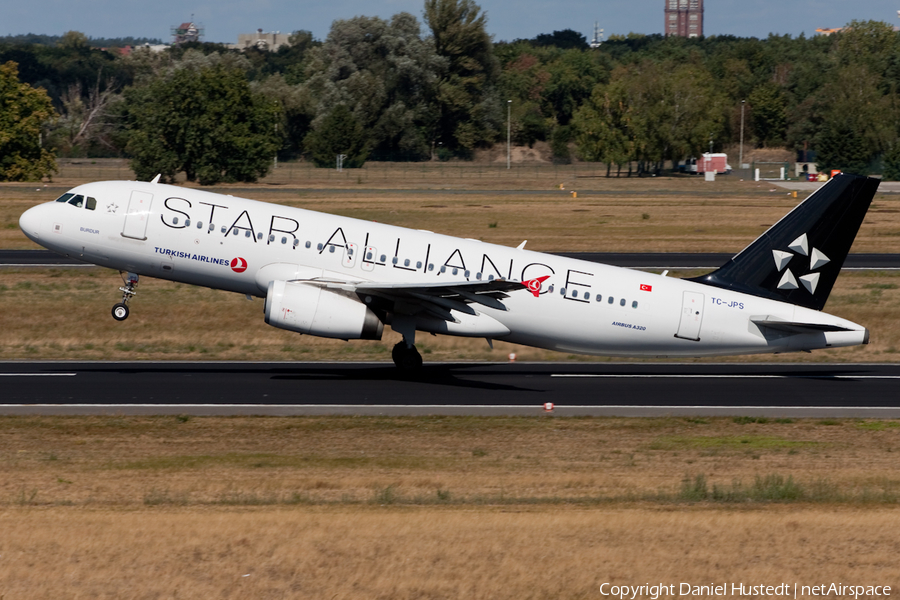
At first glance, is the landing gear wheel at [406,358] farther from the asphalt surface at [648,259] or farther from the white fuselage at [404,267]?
the asphalt surface at [648,259]

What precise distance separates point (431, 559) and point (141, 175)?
103 m

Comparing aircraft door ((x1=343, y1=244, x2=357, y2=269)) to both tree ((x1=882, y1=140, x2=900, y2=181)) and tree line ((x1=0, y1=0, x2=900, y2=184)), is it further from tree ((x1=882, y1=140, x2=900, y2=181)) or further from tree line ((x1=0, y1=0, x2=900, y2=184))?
tree ((x1=882, y1=140, x2=900, y2=181))

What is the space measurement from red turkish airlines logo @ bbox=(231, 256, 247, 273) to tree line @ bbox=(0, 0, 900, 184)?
82946mm

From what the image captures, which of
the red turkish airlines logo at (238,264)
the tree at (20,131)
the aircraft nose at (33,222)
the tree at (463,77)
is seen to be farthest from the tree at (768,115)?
the aircraft nose at (33,222)

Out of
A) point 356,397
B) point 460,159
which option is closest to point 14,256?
point 356,397

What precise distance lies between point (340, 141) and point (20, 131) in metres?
50.1

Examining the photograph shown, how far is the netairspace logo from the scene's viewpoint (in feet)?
48.0

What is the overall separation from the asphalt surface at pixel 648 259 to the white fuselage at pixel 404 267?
73.4 feet

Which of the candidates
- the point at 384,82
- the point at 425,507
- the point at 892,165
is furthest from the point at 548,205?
the point at 384,82

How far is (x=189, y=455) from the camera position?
74.3 feet

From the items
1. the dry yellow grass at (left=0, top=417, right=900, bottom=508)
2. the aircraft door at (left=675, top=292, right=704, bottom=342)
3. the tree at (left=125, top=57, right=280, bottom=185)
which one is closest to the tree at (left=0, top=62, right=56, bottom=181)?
the tree at (left=125, top=57, right=280, bottom=185)

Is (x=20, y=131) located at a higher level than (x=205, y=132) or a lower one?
lower

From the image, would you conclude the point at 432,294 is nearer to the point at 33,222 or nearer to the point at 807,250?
the point at 807,250

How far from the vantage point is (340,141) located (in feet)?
489
